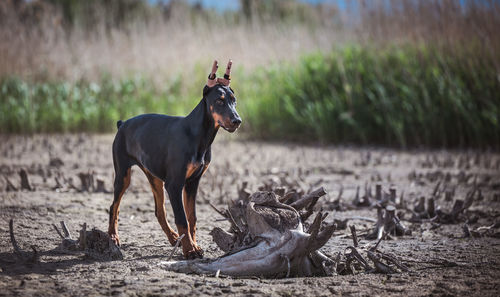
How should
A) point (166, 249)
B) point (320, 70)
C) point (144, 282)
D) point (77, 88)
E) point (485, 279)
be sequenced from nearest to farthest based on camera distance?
point (144, 282), point (485, 279), point (166, 249), point (320, 70), point (77, 88)

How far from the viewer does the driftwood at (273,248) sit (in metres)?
2.74

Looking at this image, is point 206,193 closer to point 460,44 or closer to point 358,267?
point 358,267

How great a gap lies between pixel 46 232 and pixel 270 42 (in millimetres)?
9821

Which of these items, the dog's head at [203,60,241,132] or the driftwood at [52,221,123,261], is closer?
the dog's head at [203,60,241,132]

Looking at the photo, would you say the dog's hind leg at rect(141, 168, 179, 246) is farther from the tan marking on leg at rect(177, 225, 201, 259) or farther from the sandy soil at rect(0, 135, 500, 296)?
the tan marking on leg at rect(177, 225, 201, 259)

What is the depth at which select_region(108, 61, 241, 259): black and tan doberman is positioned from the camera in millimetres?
2941

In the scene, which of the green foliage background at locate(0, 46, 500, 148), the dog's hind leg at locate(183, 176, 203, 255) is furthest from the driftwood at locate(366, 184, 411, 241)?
the green foliage background at locate(0, 46, 500, 148)

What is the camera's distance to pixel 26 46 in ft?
38.1

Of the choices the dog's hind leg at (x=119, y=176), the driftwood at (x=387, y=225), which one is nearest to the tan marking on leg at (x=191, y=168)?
the dog's hind leg at (x=119, y=176)

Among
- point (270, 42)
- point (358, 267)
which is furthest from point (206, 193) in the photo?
point (270, 42)

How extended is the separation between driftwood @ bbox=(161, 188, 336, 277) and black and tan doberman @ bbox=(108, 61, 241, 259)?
0.78 ft

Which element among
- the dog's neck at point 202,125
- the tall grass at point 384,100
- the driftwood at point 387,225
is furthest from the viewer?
the tall grass at point 384,100

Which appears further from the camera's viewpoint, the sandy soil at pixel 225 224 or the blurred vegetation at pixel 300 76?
the blurred vegetation at pixel 300 76

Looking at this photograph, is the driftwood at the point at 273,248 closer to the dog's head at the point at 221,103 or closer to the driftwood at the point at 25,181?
the dog's head at the point at 221,103
